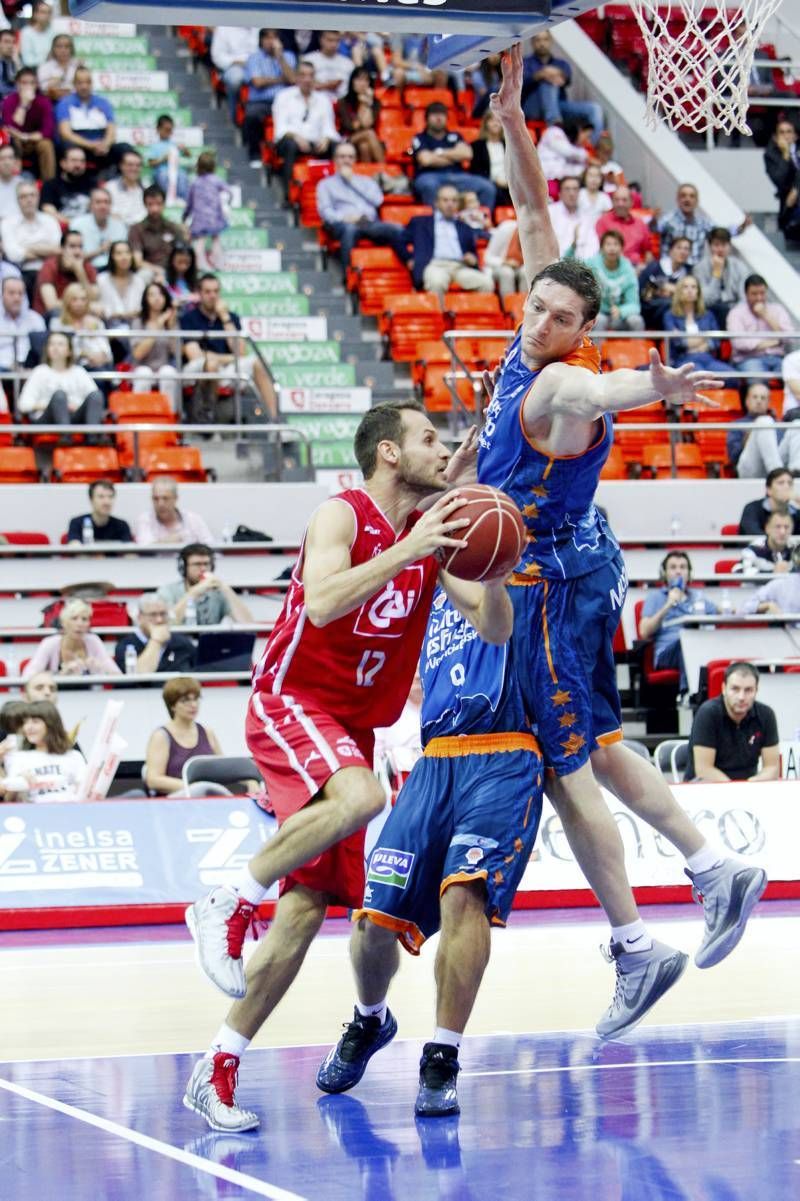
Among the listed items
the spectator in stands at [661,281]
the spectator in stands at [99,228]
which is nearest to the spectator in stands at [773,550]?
the spectator in stands at [661,281]

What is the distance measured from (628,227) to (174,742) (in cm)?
912

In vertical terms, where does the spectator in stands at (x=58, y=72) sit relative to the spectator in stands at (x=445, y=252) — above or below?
above

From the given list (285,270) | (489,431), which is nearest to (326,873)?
(489,431)

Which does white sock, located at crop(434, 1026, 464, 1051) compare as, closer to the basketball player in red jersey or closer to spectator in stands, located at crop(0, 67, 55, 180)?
the basketball player in red jersey

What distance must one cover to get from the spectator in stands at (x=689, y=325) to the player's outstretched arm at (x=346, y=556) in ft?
39.2

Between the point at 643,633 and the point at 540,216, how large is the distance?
751cm

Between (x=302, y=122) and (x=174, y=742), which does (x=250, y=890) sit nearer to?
(x=174, y=742)

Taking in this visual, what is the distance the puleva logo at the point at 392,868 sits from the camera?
5496 mm

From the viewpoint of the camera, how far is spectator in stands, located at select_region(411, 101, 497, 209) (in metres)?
18.3

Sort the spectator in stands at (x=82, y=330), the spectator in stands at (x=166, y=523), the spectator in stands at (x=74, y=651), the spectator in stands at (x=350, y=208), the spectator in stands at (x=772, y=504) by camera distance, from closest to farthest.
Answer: the spectator in stands at (x=74, y=651), the spectator in stands at (x=166, y=523), the spectator in stands at (x=772, y=504), the spectator in stands at (x=82, y=330), the spectator in stands at (x=350, y=208)

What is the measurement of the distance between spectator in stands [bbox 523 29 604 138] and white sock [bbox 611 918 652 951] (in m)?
15.0

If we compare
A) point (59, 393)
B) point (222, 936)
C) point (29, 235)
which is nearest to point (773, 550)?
point (59, 393)

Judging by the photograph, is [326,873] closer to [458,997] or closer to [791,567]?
[458,997]

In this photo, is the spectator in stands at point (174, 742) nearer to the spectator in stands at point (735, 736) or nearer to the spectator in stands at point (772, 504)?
the spectator in stands at point (735, 736)
